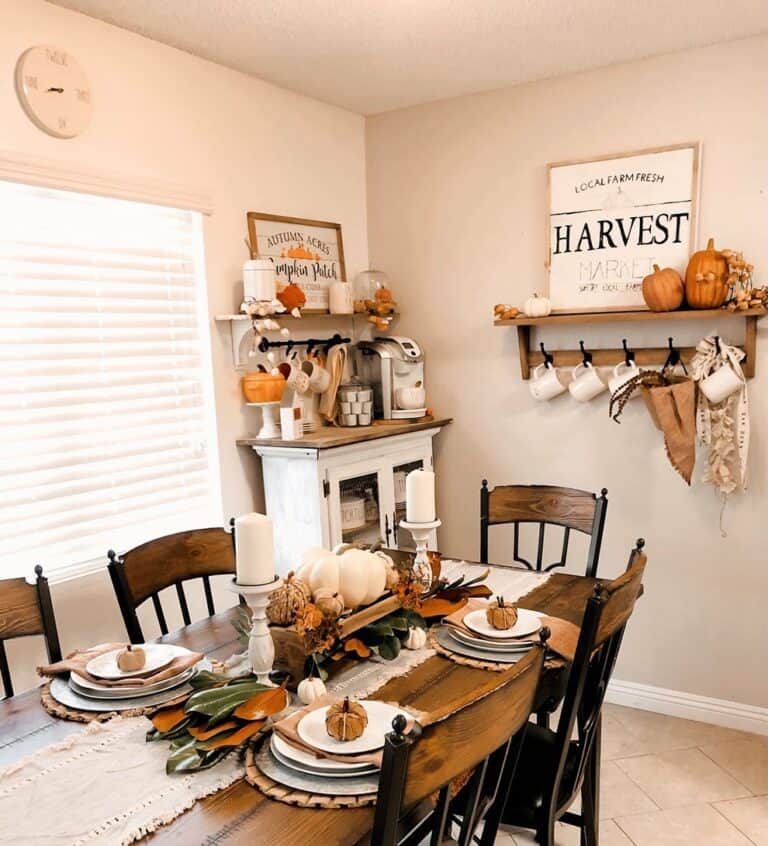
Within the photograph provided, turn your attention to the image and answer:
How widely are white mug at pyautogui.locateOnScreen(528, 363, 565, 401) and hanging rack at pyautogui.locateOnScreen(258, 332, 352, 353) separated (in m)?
0.82

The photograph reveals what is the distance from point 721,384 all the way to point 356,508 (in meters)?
1.38

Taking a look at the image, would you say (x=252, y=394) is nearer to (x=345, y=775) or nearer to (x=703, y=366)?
(x=703, y=366)

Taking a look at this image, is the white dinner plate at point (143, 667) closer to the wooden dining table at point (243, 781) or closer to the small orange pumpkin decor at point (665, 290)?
the wooden dining table at point (243, 781)

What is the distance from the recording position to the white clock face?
213cm

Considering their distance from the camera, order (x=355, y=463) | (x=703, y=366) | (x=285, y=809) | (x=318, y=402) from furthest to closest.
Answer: (x=318, y=402), (x=355, y=463), (x=703, y=366), (x=285, y=809)

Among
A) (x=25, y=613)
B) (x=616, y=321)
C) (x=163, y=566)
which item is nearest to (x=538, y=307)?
(x=616, y=321)

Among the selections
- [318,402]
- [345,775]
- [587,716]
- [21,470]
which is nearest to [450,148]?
[318,402]

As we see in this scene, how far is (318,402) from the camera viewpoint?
3.25 metres

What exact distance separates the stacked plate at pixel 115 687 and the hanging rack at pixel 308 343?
152 centimetres

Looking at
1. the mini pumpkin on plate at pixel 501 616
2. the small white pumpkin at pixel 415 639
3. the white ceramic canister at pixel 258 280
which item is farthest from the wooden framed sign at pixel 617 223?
the small white pumpkin at pixel 415 639

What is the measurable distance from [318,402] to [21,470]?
1.29 metres

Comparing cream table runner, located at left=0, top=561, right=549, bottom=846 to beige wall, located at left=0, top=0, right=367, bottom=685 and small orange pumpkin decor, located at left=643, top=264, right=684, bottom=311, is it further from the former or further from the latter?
small orange pumpkin decor, located at left=643, top=264, right=684, bottom=311

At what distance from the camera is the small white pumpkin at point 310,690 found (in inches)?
56.5

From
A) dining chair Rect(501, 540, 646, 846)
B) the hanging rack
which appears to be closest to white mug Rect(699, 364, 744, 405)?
dining chair Rect(501, 540, 646, 846)
